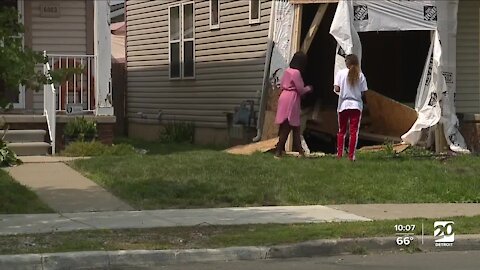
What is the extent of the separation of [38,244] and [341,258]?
3048mm

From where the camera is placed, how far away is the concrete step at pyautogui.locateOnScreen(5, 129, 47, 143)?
14.9 meters

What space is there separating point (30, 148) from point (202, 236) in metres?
7.00

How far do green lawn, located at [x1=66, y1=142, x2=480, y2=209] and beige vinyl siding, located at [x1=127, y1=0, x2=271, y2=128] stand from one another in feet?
14.4

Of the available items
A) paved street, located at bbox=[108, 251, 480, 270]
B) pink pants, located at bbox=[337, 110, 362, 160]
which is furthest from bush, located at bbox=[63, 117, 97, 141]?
paved street, located at bbox=[108, 251, 480, 270]

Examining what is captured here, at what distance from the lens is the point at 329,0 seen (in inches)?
589

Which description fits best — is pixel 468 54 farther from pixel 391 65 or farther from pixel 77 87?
pixel 77 87

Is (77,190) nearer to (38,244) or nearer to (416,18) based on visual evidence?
(38,244)

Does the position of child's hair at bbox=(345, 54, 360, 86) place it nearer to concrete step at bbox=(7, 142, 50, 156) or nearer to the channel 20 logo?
the channel 20 logo

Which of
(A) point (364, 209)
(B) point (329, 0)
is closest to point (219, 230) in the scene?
(A) point (364, 209)

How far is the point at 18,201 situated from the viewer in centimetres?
1050

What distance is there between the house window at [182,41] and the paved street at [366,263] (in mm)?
12609

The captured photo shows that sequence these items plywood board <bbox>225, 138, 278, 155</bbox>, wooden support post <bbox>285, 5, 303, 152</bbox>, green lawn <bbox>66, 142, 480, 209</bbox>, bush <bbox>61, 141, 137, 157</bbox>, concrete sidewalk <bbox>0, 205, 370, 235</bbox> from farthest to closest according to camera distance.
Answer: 1. wooden support post <bbox>285, 5, 303, 152</bbox>
2. plywood board <bbox>225, 138, 278, 155</bbox>
3. bush <bbox>61, 141, 137, 157</bbox>
4. green lawn <bbox>66, 142, 480, 209</bbox>
5. concrete sidewalk <bbox>0, 205, 370, 235</bbox>

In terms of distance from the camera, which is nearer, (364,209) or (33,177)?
(364,209)
